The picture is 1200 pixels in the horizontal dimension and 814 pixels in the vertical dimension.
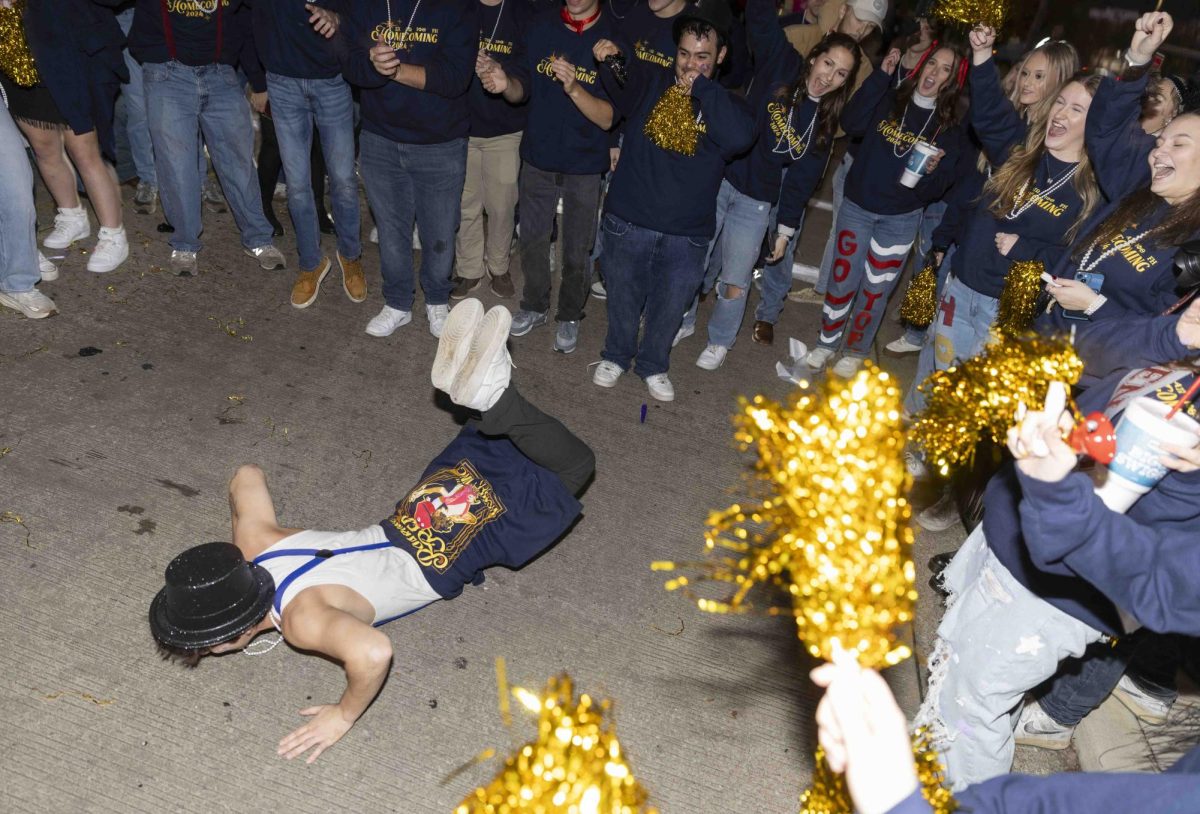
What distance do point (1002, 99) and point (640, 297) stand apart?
7.21 feet

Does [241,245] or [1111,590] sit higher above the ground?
[1111,590]

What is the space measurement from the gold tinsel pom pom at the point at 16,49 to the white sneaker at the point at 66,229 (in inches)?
38.4

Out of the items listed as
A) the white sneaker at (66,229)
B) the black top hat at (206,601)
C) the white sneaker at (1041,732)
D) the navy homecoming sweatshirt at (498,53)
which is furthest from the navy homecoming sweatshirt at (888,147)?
the white sneaker at (66,229)

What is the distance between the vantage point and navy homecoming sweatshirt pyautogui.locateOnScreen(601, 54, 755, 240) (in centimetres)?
445

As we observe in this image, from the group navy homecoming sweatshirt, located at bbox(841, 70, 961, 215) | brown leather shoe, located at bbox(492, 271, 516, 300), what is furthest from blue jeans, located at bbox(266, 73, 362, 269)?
navy homecoming sweatshirt, located at bbox(841, 70, 961, 215)

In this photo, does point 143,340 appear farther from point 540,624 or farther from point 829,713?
point 829,713

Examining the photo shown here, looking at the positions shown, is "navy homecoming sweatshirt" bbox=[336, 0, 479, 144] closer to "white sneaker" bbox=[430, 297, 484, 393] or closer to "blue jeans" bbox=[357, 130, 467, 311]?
"blue jeans" bbox=[357, 130, 467, 311]

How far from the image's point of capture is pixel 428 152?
190 inches

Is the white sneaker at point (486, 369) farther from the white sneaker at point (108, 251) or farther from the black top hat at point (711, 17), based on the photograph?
the white sneaker at point (108, 251)

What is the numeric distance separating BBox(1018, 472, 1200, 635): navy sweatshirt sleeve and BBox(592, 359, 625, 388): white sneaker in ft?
11.0

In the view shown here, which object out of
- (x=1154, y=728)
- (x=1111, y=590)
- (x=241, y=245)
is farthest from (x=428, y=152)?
(x=1154, y=728)

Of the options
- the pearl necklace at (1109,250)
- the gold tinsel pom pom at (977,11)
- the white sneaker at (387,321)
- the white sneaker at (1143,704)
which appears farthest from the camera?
the white sneaker at (387,321)

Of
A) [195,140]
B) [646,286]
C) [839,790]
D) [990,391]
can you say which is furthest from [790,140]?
[195,140]

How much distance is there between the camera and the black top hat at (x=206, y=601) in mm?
2766
